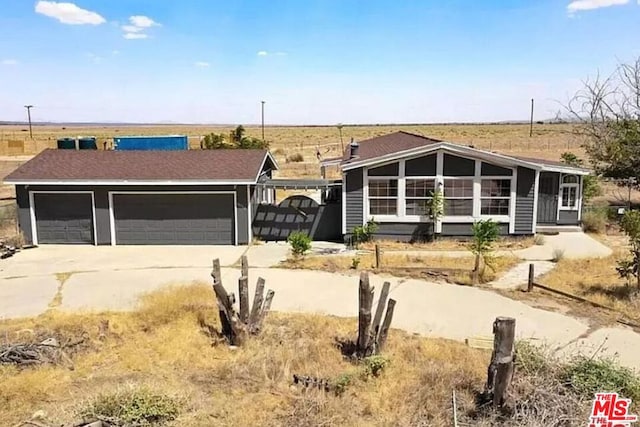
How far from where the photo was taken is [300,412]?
24.0 ft

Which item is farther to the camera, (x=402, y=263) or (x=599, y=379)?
(x=402, y=263)

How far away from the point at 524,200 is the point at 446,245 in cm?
309

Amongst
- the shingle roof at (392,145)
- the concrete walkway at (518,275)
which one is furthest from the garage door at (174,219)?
the concrete walkway at (518,275)

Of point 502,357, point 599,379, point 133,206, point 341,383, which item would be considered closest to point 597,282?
point 599,379

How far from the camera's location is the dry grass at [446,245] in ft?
60.0

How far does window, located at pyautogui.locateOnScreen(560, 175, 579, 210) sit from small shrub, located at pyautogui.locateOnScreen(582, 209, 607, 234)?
0.84 metres

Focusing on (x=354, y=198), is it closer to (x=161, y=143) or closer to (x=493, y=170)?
(x=493, y=170)

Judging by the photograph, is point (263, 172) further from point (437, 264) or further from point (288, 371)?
point (288, 371)

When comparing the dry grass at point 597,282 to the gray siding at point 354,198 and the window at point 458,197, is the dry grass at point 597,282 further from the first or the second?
the gray siding at point 354,198

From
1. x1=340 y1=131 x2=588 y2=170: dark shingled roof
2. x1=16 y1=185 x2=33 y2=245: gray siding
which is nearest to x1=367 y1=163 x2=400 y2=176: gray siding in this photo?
x1=340 y1=131 x2=588 y2=170: dark shingled roof

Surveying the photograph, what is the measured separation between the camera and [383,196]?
62.6 feet

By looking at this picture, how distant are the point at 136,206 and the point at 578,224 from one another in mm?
16451

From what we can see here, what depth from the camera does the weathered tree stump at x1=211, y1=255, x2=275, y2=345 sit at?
980cm

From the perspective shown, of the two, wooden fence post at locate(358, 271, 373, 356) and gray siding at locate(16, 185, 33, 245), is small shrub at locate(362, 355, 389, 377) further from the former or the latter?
gray siding at locate(16, 185, 33, 245)
